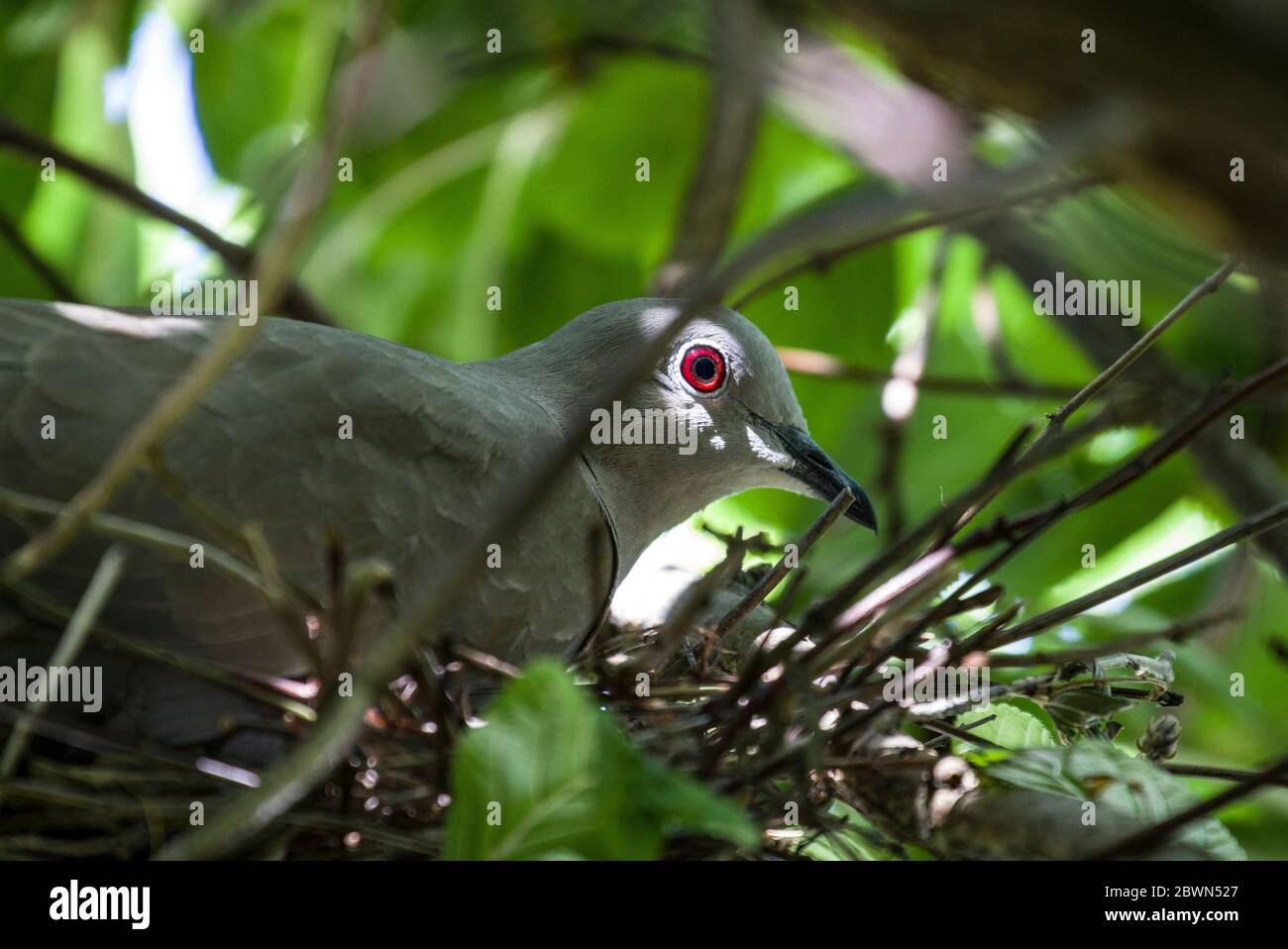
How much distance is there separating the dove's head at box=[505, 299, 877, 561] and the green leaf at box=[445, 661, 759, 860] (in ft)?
5.30

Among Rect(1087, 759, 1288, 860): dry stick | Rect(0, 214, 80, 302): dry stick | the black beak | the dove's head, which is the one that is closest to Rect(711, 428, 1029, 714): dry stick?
Rect(1087, 759, 1288, 860): dry stick

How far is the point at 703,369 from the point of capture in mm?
3422

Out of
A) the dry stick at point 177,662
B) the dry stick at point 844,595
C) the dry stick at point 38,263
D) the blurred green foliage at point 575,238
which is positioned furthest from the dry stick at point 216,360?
the blurred green foliage at point 575,238

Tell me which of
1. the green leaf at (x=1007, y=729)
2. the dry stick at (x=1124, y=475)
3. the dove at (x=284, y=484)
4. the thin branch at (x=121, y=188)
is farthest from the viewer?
the thin branch at (x=121, y=188)

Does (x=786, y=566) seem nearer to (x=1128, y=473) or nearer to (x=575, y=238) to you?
(x=1128, y=473)

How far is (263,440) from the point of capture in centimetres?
246

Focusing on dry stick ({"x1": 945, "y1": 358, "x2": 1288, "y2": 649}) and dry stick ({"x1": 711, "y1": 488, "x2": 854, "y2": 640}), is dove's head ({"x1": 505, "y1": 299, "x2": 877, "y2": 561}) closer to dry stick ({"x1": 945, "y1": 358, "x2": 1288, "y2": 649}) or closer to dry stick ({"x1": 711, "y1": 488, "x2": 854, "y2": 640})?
dry stick ({"x1": 711, "y1": 488, "x2": 854, "y2": 640})

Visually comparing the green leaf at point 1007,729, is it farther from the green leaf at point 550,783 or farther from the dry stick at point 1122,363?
the green leaf at point 550,783

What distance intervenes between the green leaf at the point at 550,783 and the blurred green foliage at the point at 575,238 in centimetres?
226

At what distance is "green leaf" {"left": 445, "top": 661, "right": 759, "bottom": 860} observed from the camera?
167 centimetres

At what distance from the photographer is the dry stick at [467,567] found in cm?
A: 124
